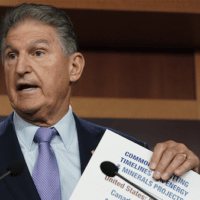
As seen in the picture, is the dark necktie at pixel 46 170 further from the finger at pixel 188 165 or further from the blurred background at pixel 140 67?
the blurred background at pixel 140 67

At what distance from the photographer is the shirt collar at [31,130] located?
3.51 ft

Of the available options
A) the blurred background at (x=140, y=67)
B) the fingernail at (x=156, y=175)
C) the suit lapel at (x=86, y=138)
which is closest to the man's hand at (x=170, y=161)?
the fingernail at (x=156, y=175)

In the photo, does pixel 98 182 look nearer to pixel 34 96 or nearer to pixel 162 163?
pixel 162 163

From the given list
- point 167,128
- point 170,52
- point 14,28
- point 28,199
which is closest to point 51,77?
point 14,28

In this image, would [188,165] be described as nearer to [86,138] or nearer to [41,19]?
[86,138]

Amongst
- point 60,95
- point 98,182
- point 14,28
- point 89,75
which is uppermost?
point 89,75

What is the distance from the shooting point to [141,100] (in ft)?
6.20

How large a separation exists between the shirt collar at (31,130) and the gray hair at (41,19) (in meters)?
0.26

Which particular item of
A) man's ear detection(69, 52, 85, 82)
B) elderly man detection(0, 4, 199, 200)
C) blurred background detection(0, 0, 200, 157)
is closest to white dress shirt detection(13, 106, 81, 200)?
elderly man detection(0, 4, 199, 200)

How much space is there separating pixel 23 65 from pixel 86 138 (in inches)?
13.2

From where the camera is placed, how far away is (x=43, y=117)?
1119 mm

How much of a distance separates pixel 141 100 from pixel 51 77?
35.0 inches

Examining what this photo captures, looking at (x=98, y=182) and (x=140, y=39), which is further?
(x=140, y=39)

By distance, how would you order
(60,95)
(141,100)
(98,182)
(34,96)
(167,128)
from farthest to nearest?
(141,100)
(167,128)
(60,95)
(34,96)
(98,182)
